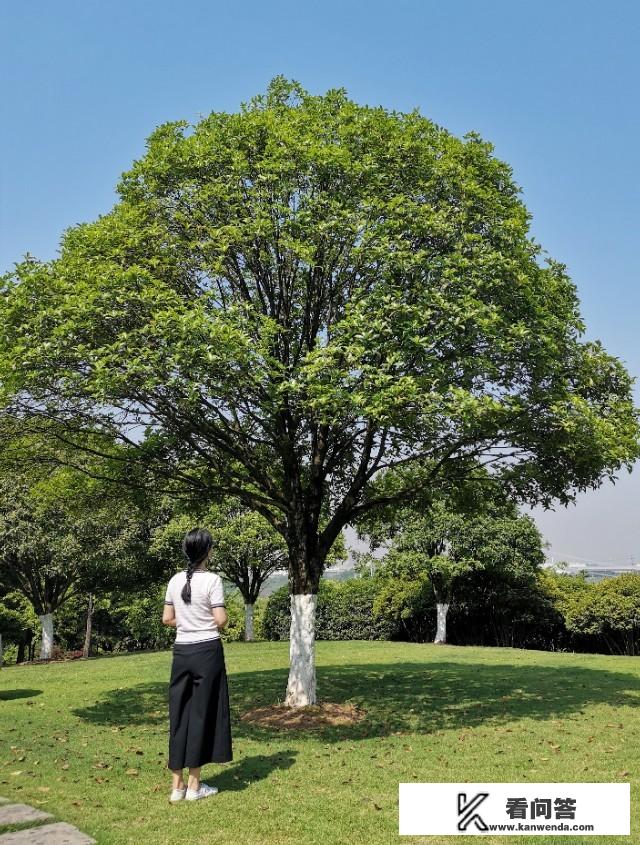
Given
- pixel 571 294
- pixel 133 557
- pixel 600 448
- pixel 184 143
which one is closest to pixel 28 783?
pixel 600 448

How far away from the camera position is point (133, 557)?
3366 cm

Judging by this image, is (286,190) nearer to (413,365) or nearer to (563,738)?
(413,365)

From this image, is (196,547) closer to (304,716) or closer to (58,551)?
(304,716)

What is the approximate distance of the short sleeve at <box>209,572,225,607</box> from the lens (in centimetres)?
717

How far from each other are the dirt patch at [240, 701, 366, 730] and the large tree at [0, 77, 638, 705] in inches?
14.6

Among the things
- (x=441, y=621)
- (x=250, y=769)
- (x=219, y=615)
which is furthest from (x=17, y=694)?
(x=441, y=621)

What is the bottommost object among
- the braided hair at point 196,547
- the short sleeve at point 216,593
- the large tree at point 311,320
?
the short sleeve at point 216,593

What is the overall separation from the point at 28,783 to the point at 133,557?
86.3ft

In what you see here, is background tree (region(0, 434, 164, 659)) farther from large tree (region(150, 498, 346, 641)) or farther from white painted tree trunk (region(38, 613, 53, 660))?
large tree (region(150, 498, 346, 641))

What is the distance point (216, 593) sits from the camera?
7.25 metres

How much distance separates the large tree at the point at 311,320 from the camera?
1125cm

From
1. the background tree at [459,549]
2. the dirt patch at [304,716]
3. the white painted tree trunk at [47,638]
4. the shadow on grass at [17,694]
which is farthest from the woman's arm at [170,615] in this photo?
the white painted tree trunk at [47,638]

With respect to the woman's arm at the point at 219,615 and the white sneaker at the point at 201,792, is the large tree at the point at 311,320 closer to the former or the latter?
the woman's arm at the point at 219,615

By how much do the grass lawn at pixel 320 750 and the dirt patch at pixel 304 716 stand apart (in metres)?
0.32
